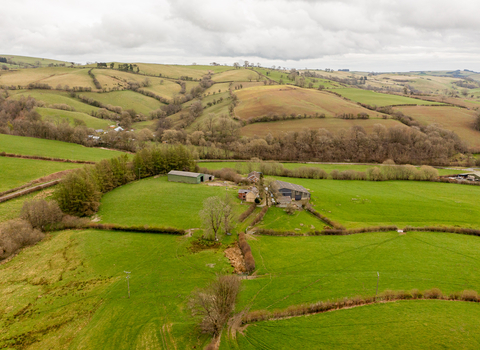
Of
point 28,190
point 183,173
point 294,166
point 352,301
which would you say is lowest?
point 352,301

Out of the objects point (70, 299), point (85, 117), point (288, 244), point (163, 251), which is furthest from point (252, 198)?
point (85, 117)

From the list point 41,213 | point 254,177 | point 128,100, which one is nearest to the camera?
point 41,213

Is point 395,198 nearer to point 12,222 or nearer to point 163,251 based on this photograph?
point 163,251

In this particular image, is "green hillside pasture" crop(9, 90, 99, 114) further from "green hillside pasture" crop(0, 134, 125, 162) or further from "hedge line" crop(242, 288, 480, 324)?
"hedge line" crop(242, 288, 480, 324)

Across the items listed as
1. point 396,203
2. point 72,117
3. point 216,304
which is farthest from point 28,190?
point 396,203

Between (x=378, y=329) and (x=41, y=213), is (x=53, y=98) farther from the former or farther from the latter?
(x=378, y=329)
